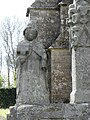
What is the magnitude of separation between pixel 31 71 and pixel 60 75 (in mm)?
9621

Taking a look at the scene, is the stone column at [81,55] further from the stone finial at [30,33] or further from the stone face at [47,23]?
the stone face at [47,23]

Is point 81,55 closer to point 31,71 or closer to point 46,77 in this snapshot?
point 46,77

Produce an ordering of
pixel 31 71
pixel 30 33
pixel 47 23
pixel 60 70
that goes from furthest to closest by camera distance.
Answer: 1. pixel 47 23
2. pixel 60 70
3. pixel 30 33
4. pixel 31 71

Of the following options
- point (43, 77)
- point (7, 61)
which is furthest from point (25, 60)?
point (7, 61)

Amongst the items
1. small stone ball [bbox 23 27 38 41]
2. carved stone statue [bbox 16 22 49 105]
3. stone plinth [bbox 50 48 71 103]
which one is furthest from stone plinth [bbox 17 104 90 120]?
stone plinth [bbox 50 48 71 103]

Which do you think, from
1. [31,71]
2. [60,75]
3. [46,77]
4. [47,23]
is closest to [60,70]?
[60,75]

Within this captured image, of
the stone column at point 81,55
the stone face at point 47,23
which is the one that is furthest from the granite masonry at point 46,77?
the stone face at point 47,23

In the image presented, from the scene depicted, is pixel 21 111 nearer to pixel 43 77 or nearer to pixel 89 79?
pixel 43 77

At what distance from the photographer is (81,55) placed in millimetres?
10148

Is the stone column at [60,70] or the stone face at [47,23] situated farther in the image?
the stone face at [47,23]

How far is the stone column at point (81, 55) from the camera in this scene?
33.0 feet

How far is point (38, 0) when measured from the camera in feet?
72.1

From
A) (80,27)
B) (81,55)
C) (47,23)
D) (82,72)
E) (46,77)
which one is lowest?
(46,77)

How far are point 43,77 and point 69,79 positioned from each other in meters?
9.61
